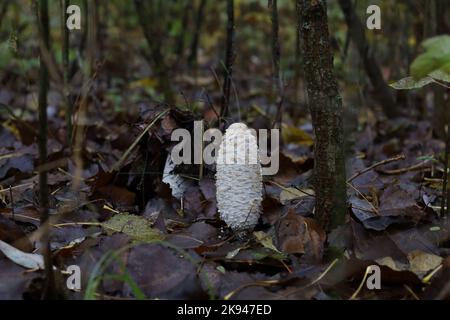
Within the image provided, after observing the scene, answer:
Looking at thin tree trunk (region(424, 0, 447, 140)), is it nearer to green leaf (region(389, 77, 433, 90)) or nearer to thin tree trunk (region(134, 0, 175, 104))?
thin tree trunk (region(134, 0, 175, 104))

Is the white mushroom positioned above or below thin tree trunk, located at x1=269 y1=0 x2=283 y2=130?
below

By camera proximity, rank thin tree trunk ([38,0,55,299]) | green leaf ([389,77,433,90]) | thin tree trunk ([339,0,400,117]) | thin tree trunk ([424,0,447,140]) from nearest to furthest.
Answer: thin tree trunk ([38,0,55,299]) < green leaf ([389,77,433,90]) < thin tree trunk ([424,0,447,140]) < thin tree trunk ([339,0,400,117])

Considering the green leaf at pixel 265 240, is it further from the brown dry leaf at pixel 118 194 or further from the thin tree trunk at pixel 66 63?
the thin tree trunk at pixel 66 63

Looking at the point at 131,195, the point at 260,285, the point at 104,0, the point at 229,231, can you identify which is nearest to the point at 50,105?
the point at 104,0

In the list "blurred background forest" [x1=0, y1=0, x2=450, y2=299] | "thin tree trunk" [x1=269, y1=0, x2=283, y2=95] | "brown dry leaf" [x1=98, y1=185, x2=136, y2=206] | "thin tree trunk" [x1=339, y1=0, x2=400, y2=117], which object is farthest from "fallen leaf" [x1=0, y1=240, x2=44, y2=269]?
"thin tree trunk" [x1=339, y1=0, x2=400, y2=117]

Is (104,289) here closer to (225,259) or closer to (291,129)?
(225,259)
